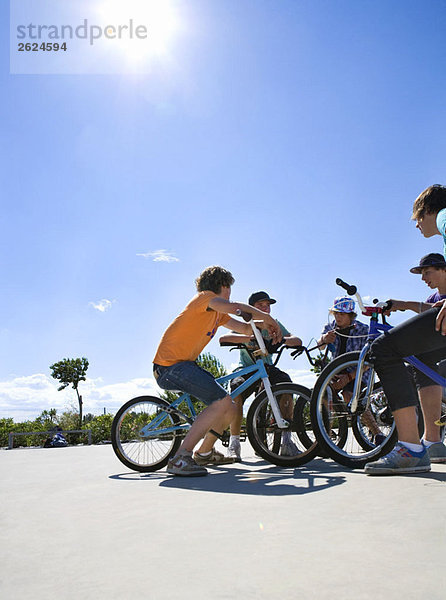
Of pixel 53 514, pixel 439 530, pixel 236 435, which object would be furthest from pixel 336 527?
pixel 236 435

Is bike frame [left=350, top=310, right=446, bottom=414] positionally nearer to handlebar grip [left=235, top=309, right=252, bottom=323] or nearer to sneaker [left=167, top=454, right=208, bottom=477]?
handlebar grip [left=235, top=309, right=252, bottom=323]

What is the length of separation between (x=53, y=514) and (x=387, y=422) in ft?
8.69

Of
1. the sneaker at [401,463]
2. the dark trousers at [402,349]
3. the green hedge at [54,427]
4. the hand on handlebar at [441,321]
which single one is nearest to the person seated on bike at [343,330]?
the dark trousers at [402,349]

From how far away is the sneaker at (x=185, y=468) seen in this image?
4.02 m

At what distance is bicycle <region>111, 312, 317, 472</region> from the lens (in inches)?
177

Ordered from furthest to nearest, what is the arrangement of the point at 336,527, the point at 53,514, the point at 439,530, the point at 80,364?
the point at 80,364 → the point at 53,514 → the point at 336,527 → the point at 439,530

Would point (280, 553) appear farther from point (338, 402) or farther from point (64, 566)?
point (338, 402)

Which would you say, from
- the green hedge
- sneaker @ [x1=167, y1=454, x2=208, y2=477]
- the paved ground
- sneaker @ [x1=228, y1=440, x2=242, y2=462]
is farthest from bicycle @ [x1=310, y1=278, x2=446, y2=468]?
the green hedge

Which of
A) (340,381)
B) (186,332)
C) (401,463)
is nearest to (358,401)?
(340,381)

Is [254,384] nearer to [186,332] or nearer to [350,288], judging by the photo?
[186,332]

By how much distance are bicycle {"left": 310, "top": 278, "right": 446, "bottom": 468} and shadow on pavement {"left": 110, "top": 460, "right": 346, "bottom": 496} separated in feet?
0.79

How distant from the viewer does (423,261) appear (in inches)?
164

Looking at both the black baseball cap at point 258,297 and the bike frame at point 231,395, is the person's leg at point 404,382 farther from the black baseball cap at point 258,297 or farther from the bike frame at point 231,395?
the black baseball cap at point 258,297

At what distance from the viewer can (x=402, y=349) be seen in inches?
138
